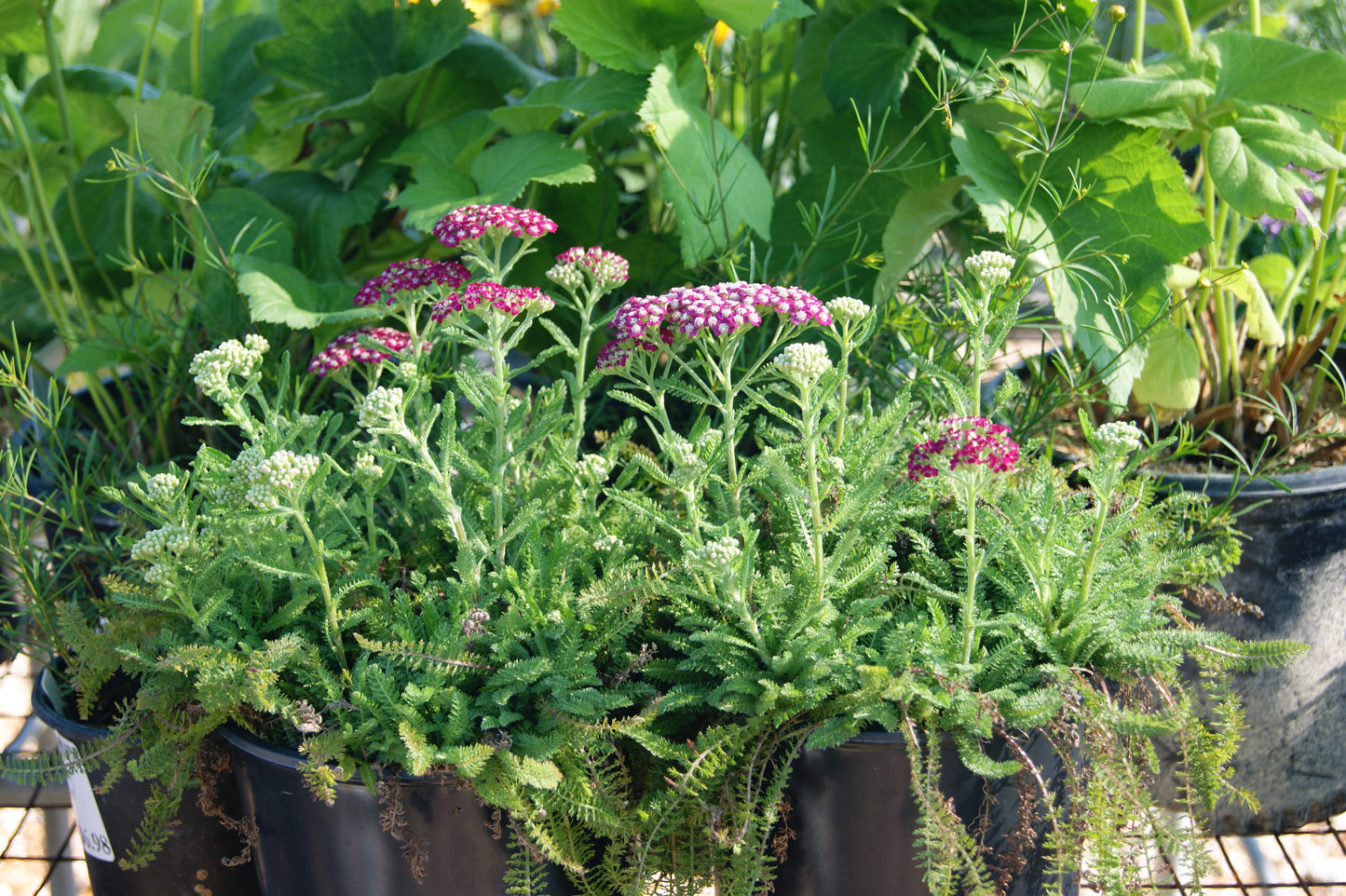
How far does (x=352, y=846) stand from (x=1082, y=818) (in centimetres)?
59

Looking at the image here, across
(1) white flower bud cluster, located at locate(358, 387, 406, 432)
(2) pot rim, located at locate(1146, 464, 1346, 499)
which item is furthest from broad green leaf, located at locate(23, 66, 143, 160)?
(2) pot rim, located at locate(1146, 464, 1346, 499)

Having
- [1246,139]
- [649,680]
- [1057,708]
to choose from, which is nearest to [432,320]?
[649,680]

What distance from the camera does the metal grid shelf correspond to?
3.93 ft

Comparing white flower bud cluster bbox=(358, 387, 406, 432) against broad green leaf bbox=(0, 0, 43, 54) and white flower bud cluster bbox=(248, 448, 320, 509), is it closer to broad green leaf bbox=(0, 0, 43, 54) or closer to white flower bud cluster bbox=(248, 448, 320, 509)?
white flower bud cluster bbox=(248, 448, 320, 509)

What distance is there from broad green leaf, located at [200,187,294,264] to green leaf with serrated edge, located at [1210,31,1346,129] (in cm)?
116

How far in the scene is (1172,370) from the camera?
1.24m

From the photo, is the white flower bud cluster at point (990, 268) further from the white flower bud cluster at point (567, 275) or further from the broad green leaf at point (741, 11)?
the broad green leaf at point (741, 11)

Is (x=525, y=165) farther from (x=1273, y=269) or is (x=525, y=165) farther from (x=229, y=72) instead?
(x=1273, y=269)

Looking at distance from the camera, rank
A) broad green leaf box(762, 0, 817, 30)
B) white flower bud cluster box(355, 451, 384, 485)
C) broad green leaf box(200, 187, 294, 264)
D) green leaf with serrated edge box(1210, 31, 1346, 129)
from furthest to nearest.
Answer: broad green leaf box(200, 187, 294, 264) → broad green leaf box(762, 0, 817, 30) → green leaf with serrated edge box(1210, 31, 1346, 129) → white flower bud cluster box(355, 451, 384, 485)

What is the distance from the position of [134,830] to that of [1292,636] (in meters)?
1.23

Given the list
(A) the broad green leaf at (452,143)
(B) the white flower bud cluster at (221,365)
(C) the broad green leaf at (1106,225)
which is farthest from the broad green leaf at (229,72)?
(C) the broad green leaf at (1106,225)

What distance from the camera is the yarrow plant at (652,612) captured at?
2.70 feet

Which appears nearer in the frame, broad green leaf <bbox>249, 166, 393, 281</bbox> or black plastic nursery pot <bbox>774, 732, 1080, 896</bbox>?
black plastic nursery pot <bbox>774, 732, 1080, 896</bbox>

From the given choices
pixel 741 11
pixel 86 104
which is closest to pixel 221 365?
pixel 741 11
